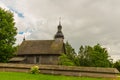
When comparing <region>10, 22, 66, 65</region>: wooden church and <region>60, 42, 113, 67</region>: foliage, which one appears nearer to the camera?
<region>60, 42, 113, 67</region>: foliage

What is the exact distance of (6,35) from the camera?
4509 cm

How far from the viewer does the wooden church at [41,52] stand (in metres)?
63.4

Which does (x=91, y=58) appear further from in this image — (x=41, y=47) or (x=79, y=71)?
(x=79, y=71)

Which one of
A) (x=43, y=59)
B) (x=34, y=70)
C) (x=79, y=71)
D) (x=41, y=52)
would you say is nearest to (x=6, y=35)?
(x=34, y=70)

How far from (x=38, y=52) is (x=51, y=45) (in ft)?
13.4

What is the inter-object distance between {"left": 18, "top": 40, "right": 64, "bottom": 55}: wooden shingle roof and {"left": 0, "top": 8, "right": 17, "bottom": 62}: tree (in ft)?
62.6

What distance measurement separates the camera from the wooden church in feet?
208

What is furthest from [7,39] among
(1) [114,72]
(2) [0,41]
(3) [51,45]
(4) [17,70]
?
(1) [114,72]

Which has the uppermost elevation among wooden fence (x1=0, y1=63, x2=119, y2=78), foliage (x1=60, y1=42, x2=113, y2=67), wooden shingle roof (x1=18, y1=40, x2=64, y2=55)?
wooden shingle roof (x1=18, y1=40, x2=64, y2=55)

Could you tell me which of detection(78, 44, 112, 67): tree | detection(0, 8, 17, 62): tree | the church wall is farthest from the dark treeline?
detection(0, 8, 17, 62): tree

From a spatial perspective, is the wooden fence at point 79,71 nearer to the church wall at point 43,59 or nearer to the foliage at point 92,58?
the foliage at point 92,58

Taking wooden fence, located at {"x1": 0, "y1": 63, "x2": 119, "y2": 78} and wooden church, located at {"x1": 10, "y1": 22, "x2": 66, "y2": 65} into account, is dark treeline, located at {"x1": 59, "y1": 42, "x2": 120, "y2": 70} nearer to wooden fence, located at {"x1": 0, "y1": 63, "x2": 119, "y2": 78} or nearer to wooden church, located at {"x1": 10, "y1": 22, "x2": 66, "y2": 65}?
wooden church, located at {"x1": 10, "y1": 22, "x2": 66, "y2": 65}

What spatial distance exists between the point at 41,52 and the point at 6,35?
20752 mm

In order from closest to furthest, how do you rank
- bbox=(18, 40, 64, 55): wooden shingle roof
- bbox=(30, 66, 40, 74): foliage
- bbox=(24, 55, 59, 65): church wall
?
bbox=(30, 66, 40, 74): foliage → bbox=(24, 55, 59, 65): church wall → bbox=(18, 40, 64, 55): wooden shingle roof
